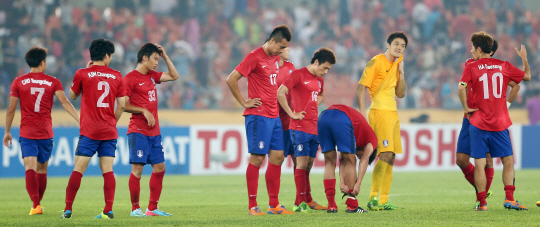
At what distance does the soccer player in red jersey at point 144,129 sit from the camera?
741 centimetres

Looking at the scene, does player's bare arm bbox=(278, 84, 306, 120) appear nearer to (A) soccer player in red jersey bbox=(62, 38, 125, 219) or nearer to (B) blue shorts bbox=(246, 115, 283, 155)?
(B) blue shorts bbox=(246, 115, 283, 155)

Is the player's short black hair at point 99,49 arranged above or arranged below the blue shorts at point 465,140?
above

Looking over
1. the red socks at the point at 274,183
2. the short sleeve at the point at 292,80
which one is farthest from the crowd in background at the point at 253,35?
the red socks at the point at 274,183

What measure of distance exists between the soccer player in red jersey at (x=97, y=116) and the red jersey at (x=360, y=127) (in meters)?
2.51

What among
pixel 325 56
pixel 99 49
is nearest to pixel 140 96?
pixel 99 49

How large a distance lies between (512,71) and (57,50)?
1430 cm

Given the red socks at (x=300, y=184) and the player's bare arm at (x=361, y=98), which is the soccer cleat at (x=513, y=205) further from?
the red socks at (x=300, y=184)

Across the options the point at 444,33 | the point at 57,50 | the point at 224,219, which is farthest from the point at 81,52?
the point at 224,219

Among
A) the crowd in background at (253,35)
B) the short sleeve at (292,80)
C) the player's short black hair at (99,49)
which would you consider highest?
the crowd in background at (253,35)

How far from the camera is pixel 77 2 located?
20047 mm

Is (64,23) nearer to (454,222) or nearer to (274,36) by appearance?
(274,36)

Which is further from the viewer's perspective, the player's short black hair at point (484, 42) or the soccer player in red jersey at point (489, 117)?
the player's short black hair at point (484, 42)

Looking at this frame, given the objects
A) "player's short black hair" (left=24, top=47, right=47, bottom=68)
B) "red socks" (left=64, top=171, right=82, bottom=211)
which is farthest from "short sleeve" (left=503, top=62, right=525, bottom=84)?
"player's short black hair" (left=24, top=47, right=47, bottom=68)

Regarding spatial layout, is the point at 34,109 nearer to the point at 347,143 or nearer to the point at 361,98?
the point at 347,143
